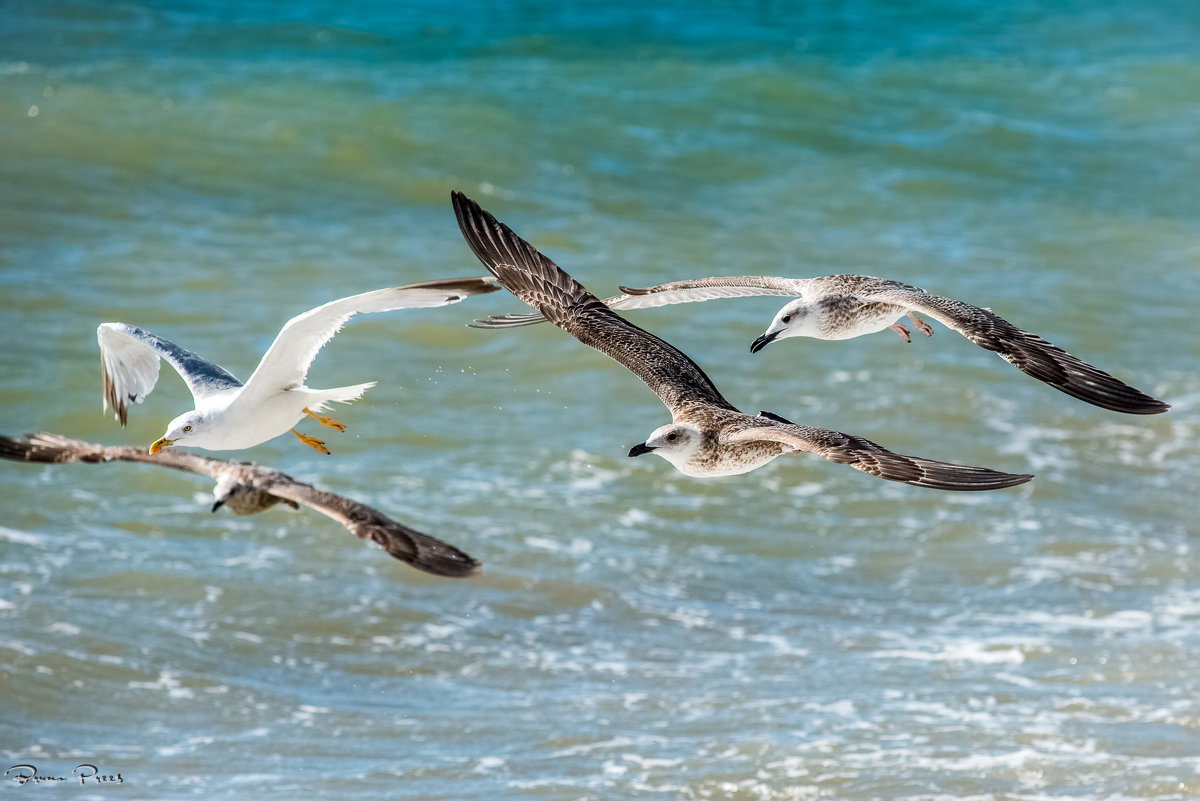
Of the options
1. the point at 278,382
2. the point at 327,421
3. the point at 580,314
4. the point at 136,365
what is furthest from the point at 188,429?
the point at 580,314

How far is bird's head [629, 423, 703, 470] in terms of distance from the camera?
6531mm

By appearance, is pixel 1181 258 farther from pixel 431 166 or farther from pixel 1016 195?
pixel 431 166

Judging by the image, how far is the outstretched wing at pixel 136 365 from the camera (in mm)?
7594

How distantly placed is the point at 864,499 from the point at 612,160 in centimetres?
892

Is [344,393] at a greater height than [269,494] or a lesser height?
greater

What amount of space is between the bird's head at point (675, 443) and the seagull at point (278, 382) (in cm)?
89

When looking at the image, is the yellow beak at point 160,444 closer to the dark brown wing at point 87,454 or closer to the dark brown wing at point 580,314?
the dark brown wing at point 87,454

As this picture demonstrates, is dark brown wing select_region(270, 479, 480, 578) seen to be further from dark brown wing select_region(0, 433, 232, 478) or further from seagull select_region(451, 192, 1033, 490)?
seagull select_region(451, 192, 1033, 490)

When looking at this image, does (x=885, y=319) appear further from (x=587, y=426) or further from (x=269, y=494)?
(x=587, y=426)

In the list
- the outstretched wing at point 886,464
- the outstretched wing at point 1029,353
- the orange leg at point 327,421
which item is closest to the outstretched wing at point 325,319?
the orange leg at point 327,421

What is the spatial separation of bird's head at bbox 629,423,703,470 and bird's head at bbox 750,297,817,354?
24.3 inches

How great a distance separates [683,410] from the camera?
688cm

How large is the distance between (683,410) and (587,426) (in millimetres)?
7809
